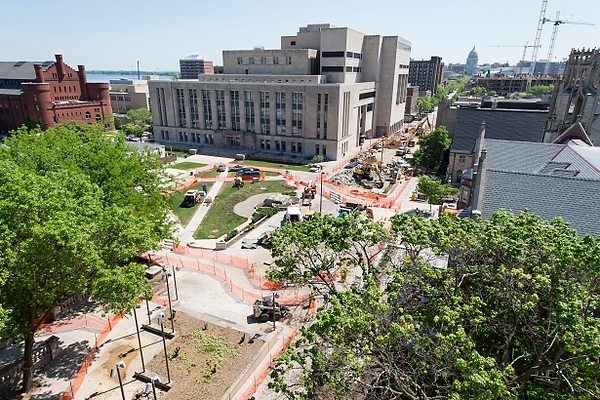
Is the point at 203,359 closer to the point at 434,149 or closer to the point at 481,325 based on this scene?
the point at 481,325

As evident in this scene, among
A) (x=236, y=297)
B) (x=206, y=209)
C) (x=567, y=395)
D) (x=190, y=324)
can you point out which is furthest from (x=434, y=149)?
(x=567, y=395)

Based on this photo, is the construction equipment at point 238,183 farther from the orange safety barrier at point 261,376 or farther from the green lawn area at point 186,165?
the orange safety barrier at point 261,376

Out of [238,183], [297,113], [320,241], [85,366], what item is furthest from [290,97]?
[85,366]

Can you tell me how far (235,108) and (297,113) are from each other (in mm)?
16277

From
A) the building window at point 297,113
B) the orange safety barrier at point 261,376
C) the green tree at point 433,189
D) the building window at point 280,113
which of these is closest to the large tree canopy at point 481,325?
the orange safety barrier at point 261,376

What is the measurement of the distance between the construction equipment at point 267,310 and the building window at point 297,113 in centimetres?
6011

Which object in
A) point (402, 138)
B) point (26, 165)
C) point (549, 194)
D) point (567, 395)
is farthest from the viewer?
point (402, 138)

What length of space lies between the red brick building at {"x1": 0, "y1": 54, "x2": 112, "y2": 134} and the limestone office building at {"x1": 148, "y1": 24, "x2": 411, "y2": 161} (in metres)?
28.2

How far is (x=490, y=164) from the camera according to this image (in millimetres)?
37094

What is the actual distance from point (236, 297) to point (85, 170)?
17.7 meters

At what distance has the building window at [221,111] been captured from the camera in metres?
89.5

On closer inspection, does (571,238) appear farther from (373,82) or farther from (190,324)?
(373,82)

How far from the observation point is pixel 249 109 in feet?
290

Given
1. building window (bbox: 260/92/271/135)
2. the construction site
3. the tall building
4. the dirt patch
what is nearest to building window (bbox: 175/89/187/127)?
building window (bbox: 260/92/271/135)
